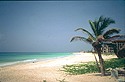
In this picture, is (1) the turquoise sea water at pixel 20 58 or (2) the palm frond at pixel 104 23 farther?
(1) the turquoise sea water at pixel 20 58

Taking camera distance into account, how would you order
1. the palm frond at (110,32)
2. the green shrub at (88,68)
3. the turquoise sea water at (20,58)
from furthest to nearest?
the turquoise sea water at (20,58) → the green shrub at (88,68) → the palm frond at (110,32)

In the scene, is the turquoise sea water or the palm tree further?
the turquoise sea water

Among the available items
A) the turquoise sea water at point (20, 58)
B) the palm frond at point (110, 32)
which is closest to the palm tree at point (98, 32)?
the palm frond at point (110, 32)

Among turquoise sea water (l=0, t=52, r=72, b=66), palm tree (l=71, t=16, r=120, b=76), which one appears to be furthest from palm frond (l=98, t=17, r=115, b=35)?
turquoise sea water (l=0, t=52, r=72, b=66)

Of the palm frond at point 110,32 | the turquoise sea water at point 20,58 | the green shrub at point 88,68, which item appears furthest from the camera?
the turquoise sea water at point 20,58

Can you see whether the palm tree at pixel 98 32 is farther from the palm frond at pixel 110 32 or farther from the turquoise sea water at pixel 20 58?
the turquoise sea water at pixel 20 58

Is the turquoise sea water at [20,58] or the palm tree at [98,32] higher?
the palm tree at [98,32]

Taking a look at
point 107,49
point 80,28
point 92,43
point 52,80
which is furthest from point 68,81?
point 107,49

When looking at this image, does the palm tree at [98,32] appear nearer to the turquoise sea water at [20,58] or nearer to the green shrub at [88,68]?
the green shrub at [88,68]

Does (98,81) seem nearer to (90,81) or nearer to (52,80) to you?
(90,81)

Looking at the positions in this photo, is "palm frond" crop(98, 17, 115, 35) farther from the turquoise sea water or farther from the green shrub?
the turquoise sea water

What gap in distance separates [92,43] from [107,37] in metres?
1.25

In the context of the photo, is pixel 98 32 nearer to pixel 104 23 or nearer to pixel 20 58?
pixel 104 23

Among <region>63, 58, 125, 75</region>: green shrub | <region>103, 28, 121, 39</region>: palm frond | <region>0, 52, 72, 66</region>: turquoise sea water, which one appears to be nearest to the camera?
<region>103, 28, 121, 39</region>: palm frond
